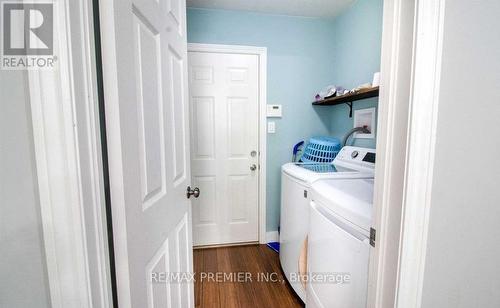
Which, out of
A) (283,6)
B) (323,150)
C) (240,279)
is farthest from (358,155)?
(283,6)

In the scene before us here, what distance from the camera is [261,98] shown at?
7.43 feet

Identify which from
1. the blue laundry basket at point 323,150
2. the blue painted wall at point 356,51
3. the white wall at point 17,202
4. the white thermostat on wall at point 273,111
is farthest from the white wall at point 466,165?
the white thermostat on wall at point 273,111

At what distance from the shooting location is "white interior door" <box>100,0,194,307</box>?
493 millimetres

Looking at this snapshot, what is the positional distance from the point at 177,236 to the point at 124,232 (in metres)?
0.46

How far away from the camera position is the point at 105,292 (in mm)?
463

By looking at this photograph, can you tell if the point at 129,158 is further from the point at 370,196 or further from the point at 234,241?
the point at 234,241

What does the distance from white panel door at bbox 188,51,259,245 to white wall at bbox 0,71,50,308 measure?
185 cm

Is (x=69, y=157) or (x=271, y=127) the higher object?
(x=271, y=127)

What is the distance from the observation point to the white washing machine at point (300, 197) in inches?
56.1

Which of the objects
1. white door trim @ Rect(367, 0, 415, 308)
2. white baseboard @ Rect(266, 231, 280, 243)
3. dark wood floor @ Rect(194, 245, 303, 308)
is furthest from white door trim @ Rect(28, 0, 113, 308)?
white baseboard @ Rect(266, 231, 280, 243)

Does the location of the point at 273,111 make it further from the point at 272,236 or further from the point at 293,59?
the point at 272,236

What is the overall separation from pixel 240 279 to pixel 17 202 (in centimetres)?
182

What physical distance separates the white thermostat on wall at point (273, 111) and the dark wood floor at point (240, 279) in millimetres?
1493

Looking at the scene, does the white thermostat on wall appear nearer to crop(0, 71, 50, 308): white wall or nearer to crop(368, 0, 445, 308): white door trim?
crop(368, 0, 445, 308): white door trim
